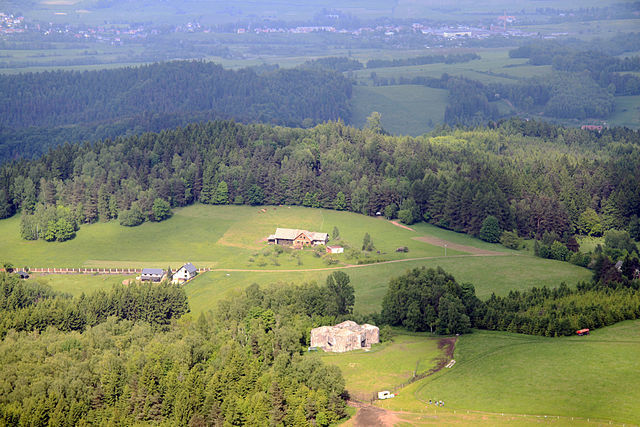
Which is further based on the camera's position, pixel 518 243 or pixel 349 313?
pixel 518 243

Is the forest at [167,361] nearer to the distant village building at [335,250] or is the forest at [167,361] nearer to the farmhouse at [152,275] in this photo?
the farmhouse at [152,275]

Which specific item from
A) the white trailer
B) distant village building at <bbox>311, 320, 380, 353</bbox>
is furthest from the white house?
the white trailer

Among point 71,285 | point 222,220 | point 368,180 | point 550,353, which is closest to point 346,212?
point 368,180

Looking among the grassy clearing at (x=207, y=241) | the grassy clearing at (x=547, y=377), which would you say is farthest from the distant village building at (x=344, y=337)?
the grassy clearing at (x=207, y=241)

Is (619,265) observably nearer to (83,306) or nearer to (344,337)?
(344,337)

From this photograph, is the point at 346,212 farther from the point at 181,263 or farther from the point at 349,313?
the point at 349,313
